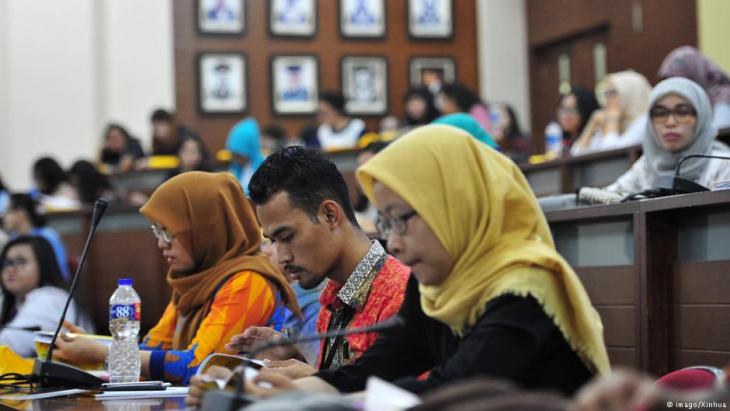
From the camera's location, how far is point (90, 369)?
9.32 feet

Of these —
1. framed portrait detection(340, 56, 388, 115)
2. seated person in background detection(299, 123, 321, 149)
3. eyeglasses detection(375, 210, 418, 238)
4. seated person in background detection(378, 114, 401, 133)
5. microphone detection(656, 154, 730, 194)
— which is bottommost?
microphone detection(656, 154, 730, 194)

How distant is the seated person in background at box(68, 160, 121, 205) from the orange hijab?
4.92 m

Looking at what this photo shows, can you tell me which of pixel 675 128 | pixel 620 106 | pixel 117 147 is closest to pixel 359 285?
pixel 675 128

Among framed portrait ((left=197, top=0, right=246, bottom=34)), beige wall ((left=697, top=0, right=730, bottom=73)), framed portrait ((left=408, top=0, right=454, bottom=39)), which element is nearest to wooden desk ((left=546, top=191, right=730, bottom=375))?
beige wall ((left=697, top=0, right=730, bottom=73))

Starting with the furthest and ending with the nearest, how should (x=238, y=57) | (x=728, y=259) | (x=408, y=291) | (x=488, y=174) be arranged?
(x=238, y=57), (x=728, y=259), (x=408, y=291), (x=488, y=174)

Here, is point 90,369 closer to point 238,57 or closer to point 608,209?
point 608,209

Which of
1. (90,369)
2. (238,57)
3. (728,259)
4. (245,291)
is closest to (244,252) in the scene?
(245,291)

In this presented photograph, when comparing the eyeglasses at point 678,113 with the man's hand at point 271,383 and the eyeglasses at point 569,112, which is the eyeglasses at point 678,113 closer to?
the man's hand at point 271,383

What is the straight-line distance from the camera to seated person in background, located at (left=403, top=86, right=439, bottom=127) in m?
7.52

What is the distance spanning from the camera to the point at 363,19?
10.6 metres

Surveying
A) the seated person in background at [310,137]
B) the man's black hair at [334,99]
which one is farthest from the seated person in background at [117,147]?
the man's black hair at [334,99]

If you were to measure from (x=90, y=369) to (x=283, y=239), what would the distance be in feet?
2.71

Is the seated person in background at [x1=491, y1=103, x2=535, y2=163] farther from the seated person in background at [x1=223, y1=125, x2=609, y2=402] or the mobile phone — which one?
the seated person in background at [x1=223, y1=125, x2=609, y2=402]

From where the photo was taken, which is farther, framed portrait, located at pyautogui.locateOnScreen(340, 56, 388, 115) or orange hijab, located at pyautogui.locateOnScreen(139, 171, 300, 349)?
framed portrait, located at pyautogui.locateOnScreen(340, 56, 388, 115)
